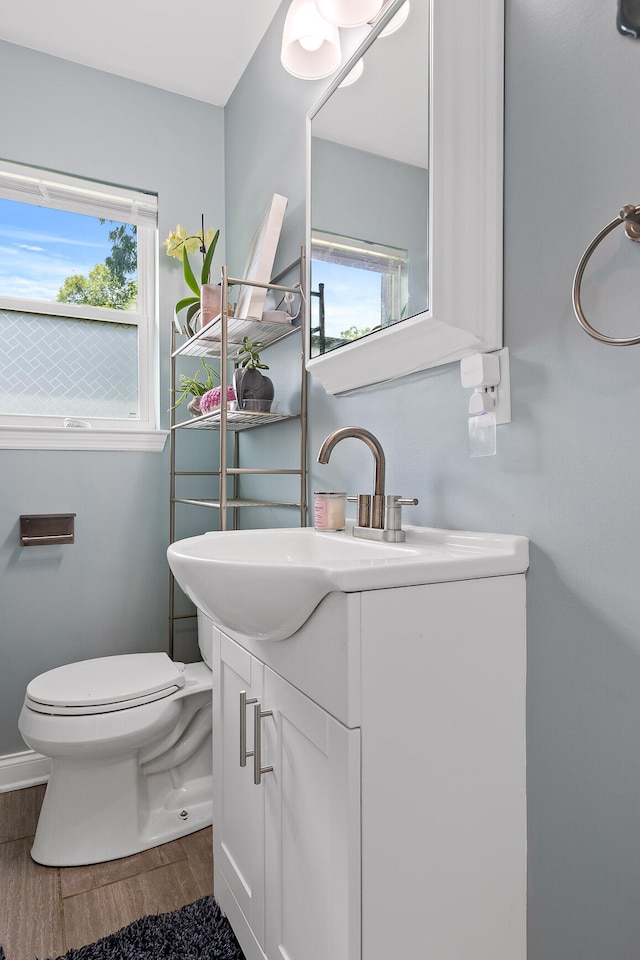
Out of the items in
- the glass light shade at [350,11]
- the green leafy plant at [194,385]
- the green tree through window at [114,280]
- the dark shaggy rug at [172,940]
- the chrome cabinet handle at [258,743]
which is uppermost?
the glass light shade at [350,11]

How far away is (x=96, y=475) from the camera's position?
2094 millimetres

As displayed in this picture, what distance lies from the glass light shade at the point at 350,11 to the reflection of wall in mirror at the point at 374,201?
0.24 m

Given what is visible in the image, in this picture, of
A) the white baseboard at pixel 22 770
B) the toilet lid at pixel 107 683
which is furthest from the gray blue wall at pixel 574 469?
the white baseboard at pixel 22 770

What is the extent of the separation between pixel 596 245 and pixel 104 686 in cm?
156

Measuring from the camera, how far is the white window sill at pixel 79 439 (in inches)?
77.0

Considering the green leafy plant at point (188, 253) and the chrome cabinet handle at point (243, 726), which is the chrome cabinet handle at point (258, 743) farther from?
the green leafy plant at point (188, 253)

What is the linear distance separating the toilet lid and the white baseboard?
0.47 metres

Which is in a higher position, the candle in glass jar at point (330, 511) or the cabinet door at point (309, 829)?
the candle in glass jar at point (330, 511)

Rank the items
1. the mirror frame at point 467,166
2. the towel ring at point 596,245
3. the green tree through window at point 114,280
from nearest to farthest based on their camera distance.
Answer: the towel ring at point 596,245, the mirror frame at point 467,166, the green tree through window at point 114,280

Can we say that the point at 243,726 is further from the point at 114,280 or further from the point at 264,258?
the point at 114,280

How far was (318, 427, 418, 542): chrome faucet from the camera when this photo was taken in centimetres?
111

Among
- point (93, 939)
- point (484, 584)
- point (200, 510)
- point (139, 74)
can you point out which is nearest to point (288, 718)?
point (484, 584)

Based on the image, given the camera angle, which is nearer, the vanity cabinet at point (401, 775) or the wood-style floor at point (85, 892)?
the vanity cabinet at point (401, 775)

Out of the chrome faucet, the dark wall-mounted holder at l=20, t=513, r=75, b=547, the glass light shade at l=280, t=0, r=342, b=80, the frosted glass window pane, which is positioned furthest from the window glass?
the chrome faucet
